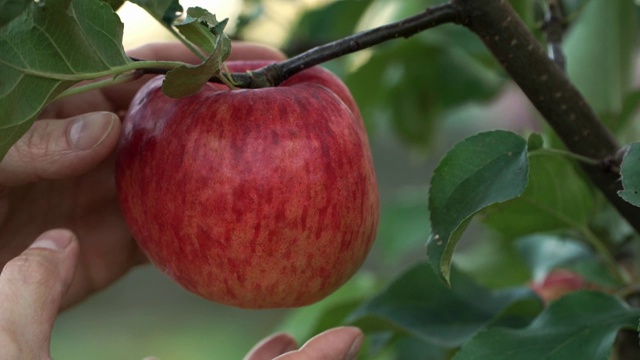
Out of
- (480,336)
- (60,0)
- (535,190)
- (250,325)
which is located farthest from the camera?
(250,325)

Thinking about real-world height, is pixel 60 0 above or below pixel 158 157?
above

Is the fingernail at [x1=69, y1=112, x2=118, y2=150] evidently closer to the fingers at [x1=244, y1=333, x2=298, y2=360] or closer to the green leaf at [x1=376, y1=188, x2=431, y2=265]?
the fingers at [x1=244, y1=333, x2=298, y2=360]

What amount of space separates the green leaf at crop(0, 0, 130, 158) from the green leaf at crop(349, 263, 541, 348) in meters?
0.33

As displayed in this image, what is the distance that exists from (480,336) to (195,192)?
23 centimetres

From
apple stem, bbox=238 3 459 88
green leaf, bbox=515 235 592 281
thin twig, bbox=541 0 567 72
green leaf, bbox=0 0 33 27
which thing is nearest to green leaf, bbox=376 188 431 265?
green leaf, bbox=515 235 592 281

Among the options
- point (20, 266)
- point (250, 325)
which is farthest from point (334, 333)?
point (250, 325)

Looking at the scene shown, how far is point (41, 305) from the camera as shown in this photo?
1.77 feet

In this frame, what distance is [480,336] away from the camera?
0.59m

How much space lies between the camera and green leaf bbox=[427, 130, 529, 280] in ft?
1.77

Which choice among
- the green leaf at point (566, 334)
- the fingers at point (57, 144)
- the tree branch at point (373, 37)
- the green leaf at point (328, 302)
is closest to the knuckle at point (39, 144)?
the fingers at point (57, 144)

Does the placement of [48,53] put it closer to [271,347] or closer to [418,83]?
[271,347]

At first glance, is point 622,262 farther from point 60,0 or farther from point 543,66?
point 60,0

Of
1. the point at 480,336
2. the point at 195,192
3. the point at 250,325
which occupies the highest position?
the point at 195,192

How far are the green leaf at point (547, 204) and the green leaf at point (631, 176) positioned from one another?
190mm
